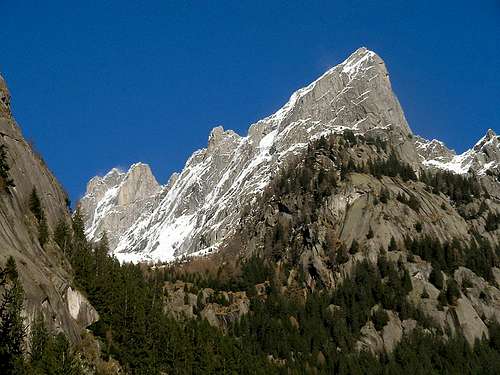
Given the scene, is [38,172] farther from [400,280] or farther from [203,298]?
[400,280]

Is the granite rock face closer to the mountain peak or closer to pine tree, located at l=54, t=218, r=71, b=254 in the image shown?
the mountain peak

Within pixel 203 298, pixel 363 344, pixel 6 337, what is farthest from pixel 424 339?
pixel 6 337

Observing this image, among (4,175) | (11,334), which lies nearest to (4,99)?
(4,175)

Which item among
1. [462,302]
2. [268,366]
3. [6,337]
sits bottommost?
[6,337]

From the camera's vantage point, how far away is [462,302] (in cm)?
19388

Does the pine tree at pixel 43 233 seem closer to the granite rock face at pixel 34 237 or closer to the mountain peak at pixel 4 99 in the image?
the granite rock face at pixel 34 237

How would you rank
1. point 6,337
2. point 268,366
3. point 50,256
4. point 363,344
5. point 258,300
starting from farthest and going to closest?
1. point 258,300
2. point 363,344
3. point 268,366
4. point 50,256
5. point 6,337

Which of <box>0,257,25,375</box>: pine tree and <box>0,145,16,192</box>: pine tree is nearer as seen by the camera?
<box>0,257,25,375</box>: pine tree

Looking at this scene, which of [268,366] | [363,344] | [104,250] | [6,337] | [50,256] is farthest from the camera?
[363,344]

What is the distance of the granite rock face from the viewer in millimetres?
92688

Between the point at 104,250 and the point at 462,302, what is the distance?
9387cm

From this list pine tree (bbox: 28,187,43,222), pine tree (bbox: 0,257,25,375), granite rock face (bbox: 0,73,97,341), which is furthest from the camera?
pine tree (bbox: 28,187,43,222)


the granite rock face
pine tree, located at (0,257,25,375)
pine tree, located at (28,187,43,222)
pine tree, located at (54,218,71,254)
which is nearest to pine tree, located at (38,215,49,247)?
the granite rock face

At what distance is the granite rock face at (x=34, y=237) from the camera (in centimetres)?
9269
